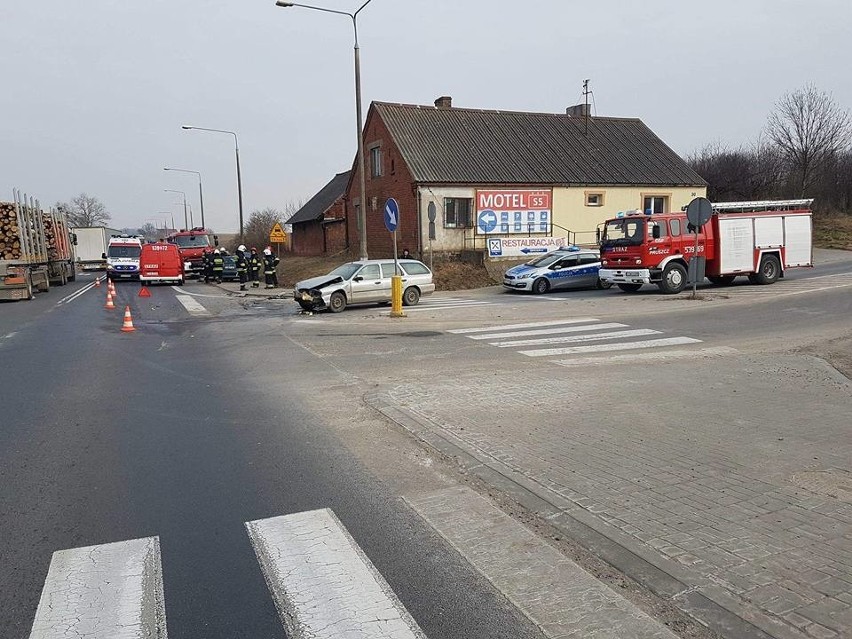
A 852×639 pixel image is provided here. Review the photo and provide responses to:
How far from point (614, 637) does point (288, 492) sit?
9.11ft

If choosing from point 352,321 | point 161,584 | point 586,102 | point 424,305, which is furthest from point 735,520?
point 586,102

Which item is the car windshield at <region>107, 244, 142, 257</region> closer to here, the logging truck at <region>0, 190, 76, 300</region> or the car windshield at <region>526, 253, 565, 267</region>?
the logging truck at <region>0, 190, 76, 300</region>

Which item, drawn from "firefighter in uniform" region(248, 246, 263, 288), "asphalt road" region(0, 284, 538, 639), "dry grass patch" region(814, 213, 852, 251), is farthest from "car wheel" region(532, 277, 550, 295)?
"dry grass patch" region(814, 213, 852, 251)

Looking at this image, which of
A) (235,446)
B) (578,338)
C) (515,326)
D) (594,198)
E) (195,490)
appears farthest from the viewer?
(594,198)

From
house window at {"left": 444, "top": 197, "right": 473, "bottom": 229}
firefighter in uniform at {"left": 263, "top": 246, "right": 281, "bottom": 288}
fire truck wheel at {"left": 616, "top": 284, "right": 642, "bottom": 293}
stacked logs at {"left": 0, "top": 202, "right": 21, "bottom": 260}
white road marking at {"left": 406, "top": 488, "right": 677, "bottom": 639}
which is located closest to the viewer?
white road marking at {"left": 406, "top": 488, "right": 677, "bottom": 639}

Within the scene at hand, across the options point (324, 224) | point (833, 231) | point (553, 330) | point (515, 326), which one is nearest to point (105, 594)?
point (553, 330)

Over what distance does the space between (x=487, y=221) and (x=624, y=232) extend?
10061mm

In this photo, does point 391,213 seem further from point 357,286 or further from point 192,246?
point 192,246

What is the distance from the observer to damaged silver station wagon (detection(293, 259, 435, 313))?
18.1 meters

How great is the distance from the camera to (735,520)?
4.36 meters

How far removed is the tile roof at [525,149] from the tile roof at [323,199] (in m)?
13.0

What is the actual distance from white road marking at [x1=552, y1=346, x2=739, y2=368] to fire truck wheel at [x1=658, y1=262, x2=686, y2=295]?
9101 millimetres

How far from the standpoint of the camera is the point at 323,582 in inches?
145

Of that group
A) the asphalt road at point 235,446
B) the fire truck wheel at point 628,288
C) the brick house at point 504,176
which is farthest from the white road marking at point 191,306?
the fire truck wheel at point 628,288
